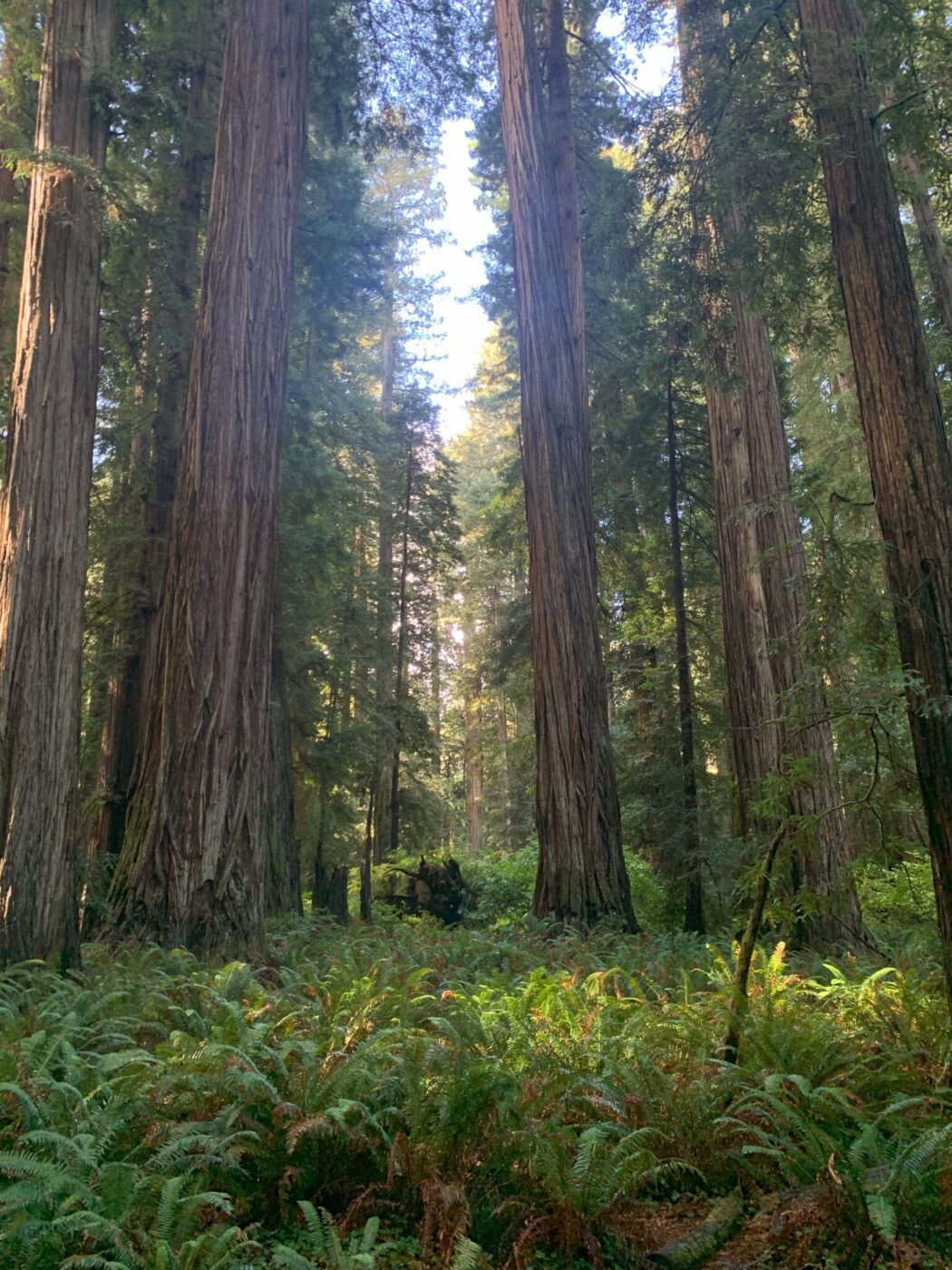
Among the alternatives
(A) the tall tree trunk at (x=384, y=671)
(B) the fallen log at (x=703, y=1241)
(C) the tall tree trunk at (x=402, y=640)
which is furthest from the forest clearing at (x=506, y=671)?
(C) the tall tree trunk at (x=402, y=640)

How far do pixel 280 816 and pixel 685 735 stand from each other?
5.56 meters

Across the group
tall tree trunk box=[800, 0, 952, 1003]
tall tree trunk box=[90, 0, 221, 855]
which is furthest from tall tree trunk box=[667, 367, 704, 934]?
tall tree trunk box=[800, 0, 952, 1003]

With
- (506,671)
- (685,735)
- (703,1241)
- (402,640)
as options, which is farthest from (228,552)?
(402,640)

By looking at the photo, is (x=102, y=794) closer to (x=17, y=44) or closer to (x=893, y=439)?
(x=17, y=44)

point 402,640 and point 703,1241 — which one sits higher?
point 402,640

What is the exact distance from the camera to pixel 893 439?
13.0 feet

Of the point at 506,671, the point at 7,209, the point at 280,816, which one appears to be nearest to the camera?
the point at 7,209

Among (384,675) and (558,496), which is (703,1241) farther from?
(384,675)

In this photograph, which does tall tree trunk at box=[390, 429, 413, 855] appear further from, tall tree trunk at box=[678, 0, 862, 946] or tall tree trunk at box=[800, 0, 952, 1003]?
tall tree trunk at box=[800, 0, 952, 1003]

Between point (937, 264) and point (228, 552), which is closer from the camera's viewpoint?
point (228, 552)

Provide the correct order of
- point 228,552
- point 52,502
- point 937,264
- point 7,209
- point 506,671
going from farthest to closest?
point 506,671 < point 937,264 < point 7,209 < point 228,552 < point 52,502

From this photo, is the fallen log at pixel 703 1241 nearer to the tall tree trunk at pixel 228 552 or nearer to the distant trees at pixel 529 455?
the distant trees at pixel 529 455

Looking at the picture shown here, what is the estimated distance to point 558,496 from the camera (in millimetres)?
8883

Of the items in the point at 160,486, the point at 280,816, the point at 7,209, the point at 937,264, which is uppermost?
the point at 937,264
